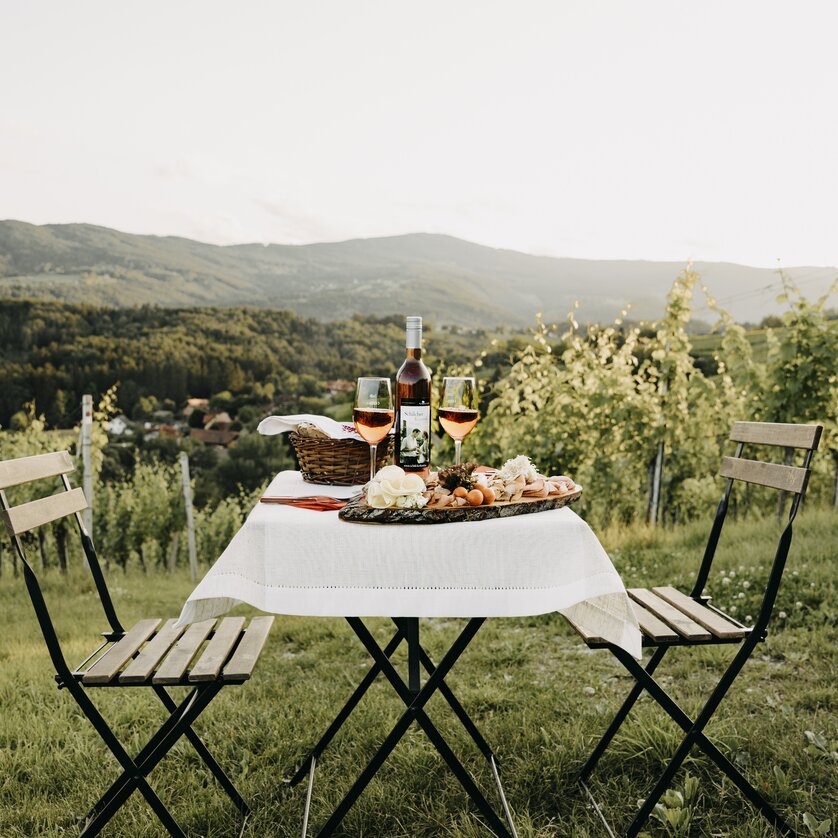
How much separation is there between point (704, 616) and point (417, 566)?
1009 millimetres

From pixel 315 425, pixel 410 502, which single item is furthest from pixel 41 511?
pixel 410 502

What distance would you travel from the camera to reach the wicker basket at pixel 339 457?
179cm

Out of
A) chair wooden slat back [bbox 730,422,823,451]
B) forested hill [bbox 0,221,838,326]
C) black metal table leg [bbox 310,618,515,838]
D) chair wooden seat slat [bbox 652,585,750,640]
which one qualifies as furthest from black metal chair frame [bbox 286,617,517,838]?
forested hill [bbox 0,221,838,326]

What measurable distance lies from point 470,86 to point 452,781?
42.4 ft

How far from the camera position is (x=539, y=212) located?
1275 inches

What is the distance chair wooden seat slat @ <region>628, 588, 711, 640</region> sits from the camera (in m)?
1.78

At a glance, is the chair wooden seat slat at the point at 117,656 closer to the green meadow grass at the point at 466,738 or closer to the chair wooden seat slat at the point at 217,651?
the chair wooden seat slat at the point at 217,651

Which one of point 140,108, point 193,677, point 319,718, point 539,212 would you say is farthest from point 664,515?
point 539,212

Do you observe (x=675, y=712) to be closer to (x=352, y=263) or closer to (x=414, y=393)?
(x=414, y=393)

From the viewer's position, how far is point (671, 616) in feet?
6.35

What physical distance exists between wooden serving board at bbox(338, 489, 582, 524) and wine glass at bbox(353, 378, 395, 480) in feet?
0.66

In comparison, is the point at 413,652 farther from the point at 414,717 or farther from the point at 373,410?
the point at 373,410

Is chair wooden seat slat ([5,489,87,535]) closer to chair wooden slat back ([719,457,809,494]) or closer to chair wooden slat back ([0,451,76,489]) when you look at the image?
chair wooden slat back ([0,451,76,489])

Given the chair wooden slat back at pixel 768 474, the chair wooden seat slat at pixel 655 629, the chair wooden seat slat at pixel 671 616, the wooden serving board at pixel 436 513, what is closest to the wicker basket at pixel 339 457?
the wooden serving board at pixel 436 513
